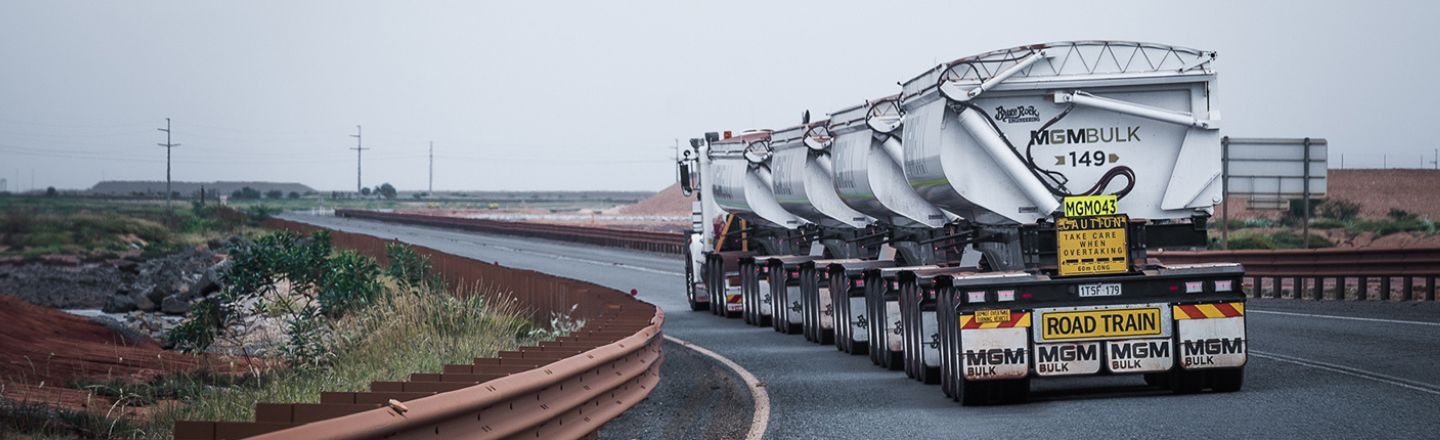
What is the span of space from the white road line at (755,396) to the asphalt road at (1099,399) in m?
0.08

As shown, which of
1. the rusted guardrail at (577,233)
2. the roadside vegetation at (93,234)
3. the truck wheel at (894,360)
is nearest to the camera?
the truck wheel at (894,360)

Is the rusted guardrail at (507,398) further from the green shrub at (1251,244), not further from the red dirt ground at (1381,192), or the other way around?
the red dirt ground at (1381,192)

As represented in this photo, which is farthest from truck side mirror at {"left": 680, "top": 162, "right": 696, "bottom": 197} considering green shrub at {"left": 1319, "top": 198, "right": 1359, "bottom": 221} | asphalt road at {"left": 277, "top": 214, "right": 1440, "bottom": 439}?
green shrub at {"left": 1319, "top": 198, "right": 1359, "bottom": 221}

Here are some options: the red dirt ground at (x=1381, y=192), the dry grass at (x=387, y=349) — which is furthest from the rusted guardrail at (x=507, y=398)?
the red dirt ground at (x=1381, y=192)

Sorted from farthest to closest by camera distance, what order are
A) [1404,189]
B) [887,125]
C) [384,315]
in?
[1404,189], [384,315], [887,125]

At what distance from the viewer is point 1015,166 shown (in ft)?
48.2

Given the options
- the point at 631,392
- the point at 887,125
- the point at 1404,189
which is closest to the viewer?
the point at 631,392

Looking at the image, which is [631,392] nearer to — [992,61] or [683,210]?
[992,61]

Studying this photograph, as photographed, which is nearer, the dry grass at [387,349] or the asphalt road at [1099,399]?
the asphalt road at [1099,399]

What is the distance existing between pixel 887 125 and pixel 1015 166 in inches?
141

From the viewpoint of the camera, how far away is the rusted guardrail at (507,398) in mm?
6668

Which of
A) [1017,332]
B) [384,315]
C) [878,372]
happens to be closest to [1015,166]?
[1017,332]

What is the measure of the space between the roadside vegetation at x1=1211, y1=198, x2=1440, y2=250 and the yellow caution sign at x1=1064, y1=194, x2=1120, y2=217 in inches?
1188

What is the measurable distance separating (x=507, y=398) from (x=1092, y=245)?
6446 millimetres
